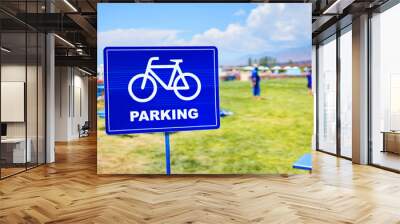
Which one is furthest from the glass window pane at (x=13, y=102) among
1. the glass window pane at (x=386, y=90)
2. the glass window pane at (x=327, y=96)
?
the glass window pane at (x=327, y=96)

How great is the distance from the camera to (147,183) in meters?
6.02

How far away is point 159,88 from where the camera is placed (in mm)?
6484

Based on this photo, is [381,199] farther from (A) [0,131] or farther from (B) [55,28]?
(B) [55,28]

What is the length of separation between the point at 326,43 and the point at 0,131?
814 cm

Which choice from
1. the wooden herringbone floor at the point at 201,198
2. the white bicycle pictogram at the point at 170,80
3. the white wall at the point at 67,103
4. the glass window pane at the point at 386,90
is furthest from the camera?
the white wall at the point at 67,103

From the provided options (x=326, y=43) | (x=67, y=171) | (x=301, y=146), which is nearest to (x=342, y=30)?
(x=326, y=43)

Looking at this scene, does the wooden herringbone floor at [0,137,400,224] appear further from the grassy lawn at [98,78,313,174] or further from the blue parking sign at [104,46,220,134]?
the blue parking sign at [104,46,220,134]

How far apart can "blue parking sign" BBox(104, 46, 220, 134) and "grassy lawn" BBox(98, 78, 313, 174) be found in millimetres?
192

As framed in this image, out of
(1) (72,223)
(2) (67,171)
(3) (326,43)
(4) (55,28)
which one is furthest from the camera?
(3) (326,43)

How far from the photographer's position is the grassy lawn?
21.6ft

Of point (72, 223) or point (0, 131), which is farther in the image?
point (0, 131)

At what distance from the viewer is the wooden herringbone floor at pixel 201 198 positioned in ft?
13.3

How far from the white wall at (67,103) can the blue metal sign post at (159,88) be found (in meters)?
9.26

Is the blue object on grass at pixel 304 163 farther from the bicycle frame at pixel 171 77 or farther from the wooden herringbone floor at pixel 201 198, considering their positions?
the bicycle frame at pixel 171 77
